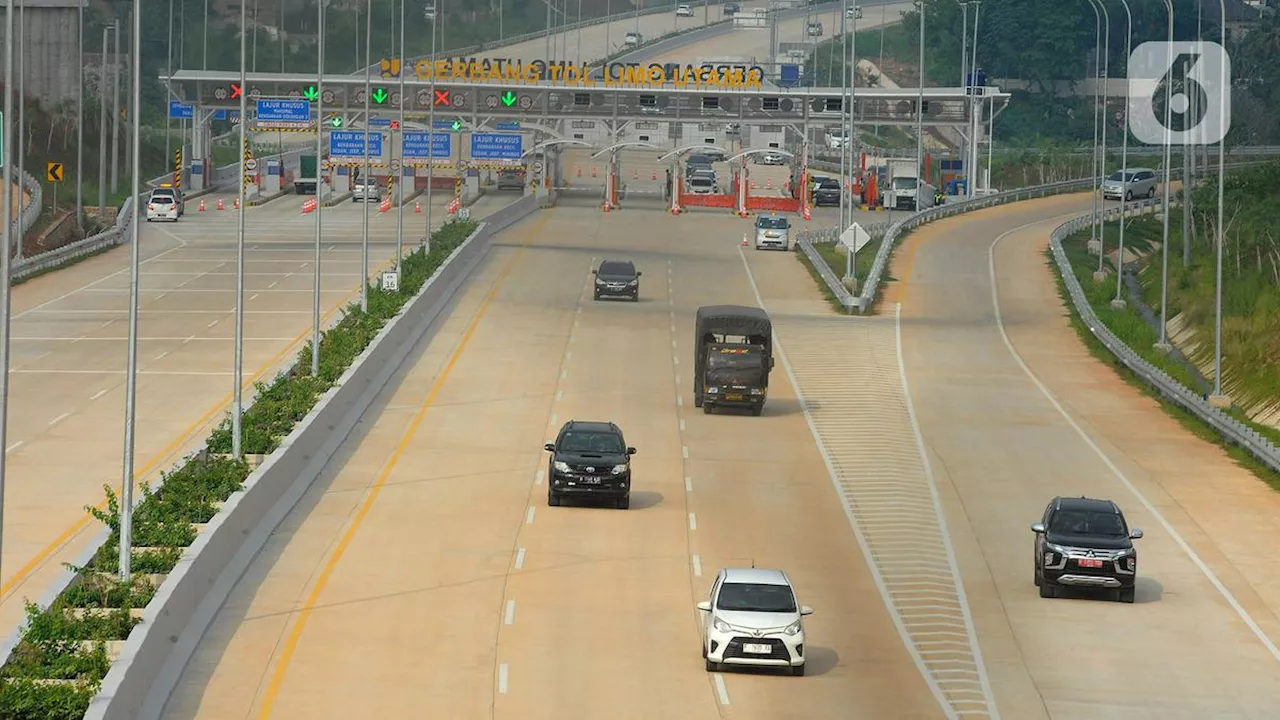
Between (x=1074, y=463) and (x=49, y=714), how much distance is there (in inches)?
1252

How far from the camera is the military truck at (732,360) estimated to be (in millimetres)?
56156

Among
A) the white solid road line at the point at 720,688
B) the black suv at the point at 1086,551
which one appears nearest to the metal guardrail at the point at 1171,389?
the black suv at the point at 1086,551

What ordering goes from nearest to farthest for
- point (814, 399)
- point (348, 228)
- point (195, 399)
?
point (195, 399), point (814, 399), point (348, 228)

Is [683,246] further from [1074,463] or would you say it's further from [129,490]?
[129,490]

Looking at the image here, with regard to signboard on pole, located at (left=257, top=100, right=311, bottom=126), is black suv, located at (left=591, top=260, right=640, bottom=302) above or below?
below

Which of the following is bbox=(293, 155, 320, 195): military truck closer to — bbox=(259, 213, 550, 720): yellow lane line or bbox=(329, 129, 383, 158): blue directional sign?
bbox=(329, 129, 383, 158): blue directional sign

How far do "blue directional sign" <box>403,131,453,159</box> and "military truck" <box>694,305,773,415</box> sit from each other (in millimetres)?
69393

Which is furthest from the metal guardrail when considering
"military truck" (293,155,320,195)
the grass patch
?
"military truck" (293,155,320,195)

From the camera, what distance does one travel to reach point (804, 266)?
93.4 m

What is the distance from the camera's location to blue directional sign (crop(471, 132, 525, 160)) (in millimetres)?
126037

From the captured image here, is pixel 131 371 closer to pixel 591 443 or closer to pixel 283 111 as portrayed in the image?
pixel 591 443

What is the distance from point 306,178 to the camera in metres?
137

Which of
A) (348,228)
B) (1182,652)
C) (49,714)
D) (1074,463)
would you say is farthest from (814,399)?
(348,228)

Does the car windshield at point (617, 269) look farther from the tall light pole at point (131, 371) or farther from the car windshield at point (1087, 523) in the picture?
the tall light pole at point (131, 371)
